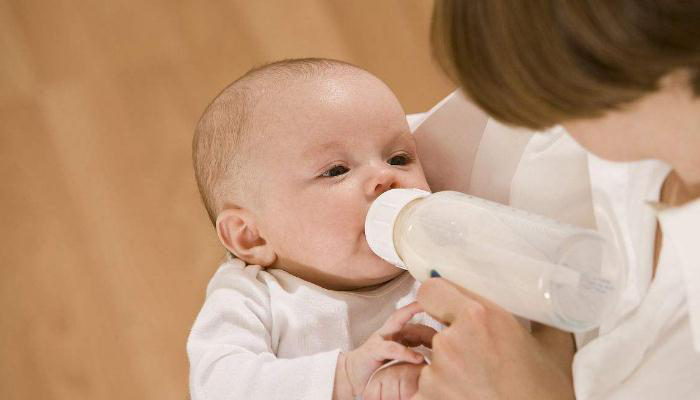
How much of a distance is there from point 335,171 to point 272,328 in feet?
0.71

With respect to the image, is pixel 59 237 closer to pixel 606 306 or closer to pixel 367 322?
pixel 367 322

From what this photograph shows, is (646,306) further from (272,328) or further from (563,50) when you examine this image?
(272,328)

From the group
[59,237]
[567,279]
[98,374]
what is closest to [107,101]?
[59,237]

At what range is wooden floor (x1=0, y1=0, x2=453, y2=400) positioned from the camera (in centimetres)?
149

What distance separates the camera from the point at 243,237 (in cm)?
108

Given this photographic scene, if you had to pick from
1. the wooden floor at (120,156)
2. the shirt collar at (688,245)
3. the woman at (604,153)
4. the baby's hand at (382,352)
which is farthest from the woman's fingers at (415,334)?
the wooden floor at (120,156)

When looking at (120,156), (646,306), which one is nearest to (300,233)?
(646,306)

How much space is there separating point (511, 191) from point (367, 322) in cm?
25

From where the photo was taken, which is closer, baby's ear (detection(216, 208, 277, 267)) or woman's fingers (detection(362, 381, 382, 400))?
woman's fingers (detection(362, 381, 382, 400))

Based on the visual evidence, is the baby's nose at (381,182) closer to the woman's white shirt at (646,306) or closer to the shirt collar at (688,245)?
the woman's white shirt at (646,306)

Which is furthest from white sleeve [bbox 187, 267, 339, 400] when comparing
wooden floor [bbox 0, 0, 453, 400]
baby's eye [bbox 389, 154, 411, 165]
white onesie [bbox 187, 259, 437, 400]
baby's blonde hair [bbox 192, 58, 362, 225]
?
wooden floor [bbox 0, 0, 453, 400]

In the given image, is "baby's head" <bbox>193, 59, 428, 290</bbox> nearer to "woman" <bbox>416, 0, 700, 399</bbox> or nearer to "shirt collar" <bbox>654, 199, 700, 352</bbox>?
"woman" <bbox>416, 0, 700, 399</bbox>

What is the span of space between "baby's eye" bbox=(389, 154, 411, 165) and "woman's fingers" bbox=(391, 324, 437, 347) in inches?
9.5

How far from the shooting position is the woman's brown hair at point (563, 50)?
0.49 metres
